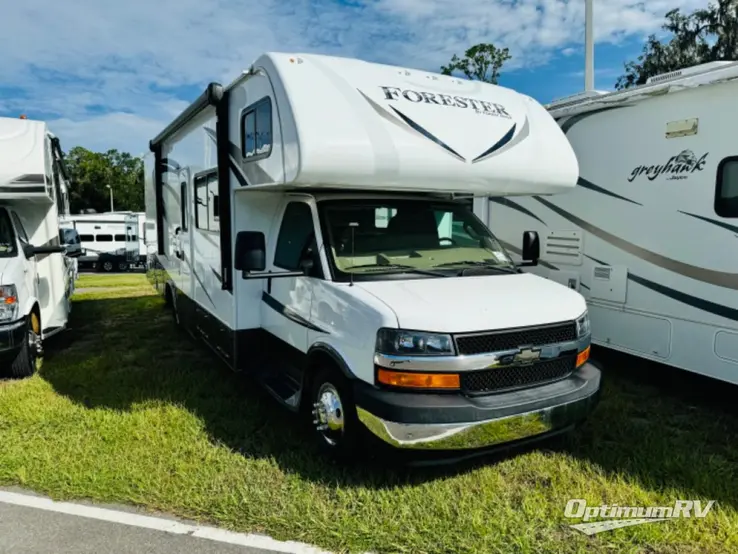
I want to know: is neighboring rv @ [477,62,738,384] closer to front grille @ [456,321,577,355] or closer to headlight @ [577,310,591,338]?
headlight @ [577,310,591,338]

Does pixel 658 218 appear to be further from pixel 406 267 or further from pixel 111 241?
pixel 111 241

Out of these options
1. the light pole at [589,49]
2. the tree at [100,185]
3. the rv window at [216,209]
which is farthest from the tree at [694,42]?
the tree at [100,185]

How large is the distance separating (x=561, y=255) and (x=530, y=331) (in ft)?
11.2

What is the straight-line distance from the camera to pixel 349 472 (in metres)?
4.20

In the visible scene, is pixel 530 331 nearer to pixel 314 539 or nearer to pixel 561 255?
pixel 314 539

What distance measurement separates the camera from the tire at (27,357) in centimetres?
647

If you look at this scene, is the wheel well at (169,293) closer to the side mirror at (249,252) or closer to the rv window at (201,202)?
the rv window at (201,202)

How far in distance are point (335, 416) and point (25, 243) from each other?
5.03 meters

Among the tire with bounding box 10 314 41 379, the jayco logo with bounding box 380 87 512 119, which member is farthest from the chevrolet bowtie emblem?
the tire with bounding box 10 314 41 379

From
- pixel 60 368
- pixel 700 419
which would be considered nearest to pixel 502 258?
pixel 700 419

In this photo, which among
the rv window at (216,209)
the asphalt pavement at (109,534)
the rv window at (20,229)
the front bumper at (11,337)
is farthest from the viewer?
the rv window at (20,229)

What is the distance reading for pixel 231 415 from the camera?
17.5ft

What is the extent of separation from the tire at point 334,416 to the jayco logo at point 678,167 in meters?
3.90

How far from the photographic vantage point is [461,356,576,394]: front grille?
385 centimetres
